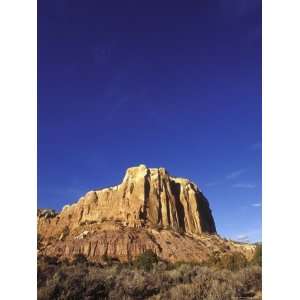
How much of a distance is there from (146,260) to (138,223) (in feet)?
2.91

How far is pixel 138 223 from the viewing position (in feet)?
20.0

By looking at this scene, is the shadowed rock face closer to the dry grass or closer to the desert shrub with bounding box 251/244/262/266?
the desert shrub with bounding box 251/244/262/266

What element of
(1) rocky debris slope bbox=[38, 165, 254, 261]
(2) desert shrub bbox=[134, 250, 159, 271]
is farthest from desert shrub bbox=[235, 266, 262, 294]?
(2) desert shrub bbox=[134, 250, 159, 271]

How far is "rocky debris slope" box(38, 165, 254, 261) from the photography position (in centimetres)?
546

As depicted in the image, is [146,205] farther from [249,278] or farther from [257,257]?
[249,278]

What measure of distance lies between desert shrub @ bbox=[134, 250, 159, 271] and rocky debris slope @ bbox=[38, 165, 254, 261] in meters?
0.08

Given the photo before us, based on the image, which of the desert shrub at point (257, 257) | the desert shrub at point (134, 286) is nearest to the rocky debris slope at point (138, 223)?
the desert shrub at point (257, 257)
